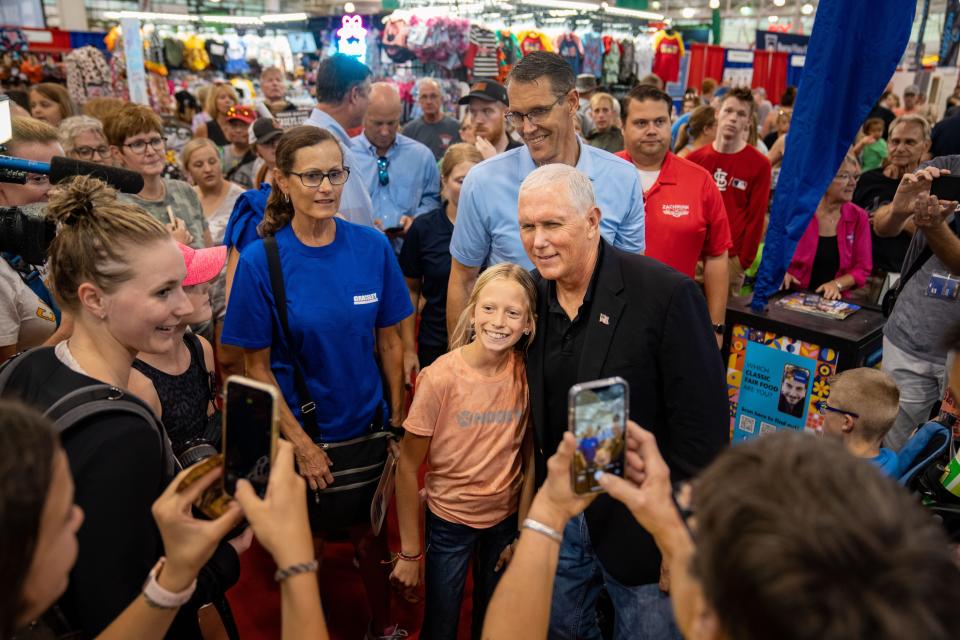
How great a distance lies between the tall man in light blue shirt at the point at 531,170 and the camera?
2482 mm

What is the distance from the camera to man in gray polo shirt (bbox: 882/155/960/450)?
2.71 metres

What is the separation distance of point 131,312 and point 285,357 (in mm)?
799

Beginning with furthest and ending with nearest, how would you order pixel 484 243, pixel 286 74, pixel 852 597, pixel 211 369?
pixel 286 74 → pixel 484 243 → pixel 211 369 → pixel 852 597

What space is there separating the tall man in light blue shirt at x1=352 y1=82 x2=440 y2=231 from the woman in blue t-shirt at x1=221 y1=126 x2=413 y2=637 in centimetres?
180

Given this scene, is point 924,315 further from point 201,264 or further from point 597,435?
point 201,264

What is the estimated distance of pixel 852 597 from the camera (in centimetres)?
62

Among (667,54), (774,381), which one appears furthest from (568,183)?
(667,54)

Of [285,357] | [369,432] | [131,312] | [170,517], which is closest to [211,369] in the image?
[285,357]

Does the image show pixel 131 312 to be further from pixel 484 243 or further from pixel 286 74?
pixel 286 74

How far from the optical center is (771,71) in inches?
519

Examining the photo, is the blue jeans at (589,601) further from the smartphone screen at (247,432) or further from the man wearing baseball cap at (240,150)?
the man wearing baseball cap at (240,150)

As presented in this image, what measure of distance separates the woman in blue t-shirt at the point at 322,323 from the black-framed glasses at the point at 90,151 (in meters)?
1.77

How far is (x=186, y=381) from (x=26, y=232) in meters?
0.82

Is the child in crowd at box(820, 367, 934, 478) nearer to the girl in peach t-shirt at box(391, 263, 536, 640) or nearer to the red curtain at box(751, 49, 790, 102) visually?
the girl in peach t-shirt at box(391, 263, 536, 640)
